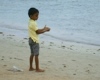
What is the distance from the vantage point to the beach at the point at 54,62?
6395 mm

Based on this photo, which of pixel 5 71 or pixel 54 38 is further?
pixel 54 38

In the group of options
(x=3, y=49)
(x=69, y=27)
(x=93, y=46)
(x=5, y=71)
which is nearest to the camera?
(x=5, y=71)

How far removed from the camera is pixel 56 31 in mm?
14219

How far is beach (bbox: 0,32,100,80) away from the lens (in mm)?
6395

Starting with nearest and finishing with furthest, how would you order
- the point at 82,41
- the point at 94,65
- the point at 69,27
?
the point at 94,65
the point at 82,41
the point at 69,27

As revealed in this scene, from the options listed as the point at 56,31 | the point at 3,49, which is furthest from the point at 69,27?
the point at 3,49

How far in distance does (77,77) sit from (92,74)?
443mm

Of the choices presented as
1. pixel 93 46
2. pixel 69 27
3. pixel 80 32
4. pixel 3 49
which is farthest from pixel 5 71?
pixel 69 27

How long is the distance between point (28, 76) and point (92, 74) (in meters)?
1.29

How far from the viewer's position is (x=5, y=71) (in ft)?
21.6

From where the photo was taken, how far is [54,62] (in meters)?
7.70

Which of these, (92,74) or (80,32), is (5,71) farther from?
(80,32)

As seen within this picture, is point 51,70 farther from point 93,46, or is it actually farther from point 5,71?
point 93,46

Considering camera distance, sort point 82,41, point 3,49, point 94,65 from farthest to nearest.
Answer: point 82,41, point 3,49, point 94,65
